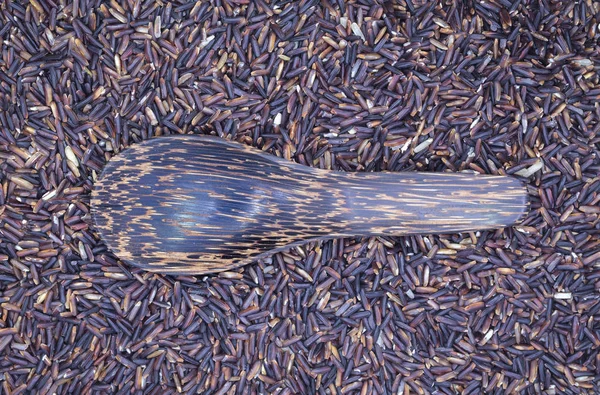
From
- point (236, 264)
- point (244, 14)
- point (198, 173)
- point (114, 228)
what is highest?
point (244, 14)

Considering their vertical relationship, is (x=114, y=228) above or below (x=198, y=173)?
below

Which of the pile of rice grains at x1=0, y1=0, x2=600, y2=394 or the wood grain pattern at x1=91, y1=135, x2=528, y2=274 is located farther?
the pile of rice grains at x1=0, y1=0, x2=600, y2=394

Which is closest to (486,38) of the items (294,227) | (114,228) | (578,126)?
(578,126)

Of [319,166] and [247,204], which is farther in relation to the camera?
[319,166]

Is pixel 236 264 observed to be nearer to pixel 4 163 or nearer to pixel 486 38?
pixel 4 163
